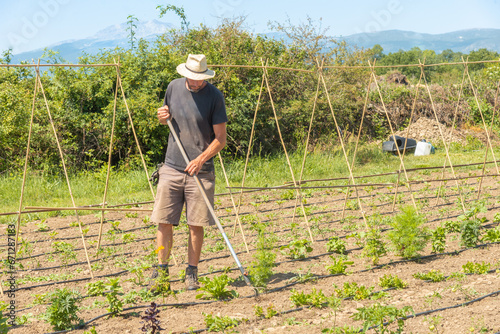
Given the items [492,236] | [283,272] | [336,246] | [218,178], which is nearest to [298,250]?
[336,246]

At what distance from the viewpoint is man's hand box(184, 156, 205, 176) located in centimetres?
357

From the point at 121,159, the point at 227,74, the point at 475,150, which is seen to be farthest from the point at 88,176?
the point at 475,150

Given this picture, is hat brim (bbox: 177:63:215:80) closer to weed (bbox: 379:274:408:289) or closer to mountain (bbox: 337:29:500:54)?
weed (bbox: 379:274:408:289)

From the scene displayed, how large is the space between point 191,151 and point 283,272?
1300 millimetres

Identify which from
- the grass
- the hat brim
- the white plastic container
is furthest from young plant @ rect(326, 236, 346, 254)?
the white plastic container

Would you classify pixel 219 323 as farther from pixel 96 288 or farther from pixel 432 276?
pixel 432 276

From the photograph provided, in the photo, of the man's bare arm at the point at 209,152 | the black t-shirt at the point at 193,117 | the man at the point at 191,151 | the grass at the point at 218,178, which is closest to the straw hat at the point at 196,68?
the man at the point at 191,151

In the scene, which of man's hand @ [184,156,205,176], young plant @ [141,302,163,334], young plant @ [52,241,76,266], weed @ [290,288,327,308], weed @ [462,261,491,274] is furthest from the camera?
young plant @ [52,241,76,266]

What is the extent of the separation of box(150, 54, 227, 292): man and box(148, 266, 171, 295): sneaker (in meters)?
0.04

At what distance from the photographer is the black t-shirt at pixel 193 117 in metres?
3.65

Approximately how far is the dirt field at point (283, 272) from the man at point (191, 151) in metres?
0.43

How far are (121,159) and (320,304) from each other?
20.1 feet

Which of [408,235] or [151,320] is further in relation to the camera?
[408,235]

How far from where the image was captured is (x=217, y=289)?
344 centimetres
